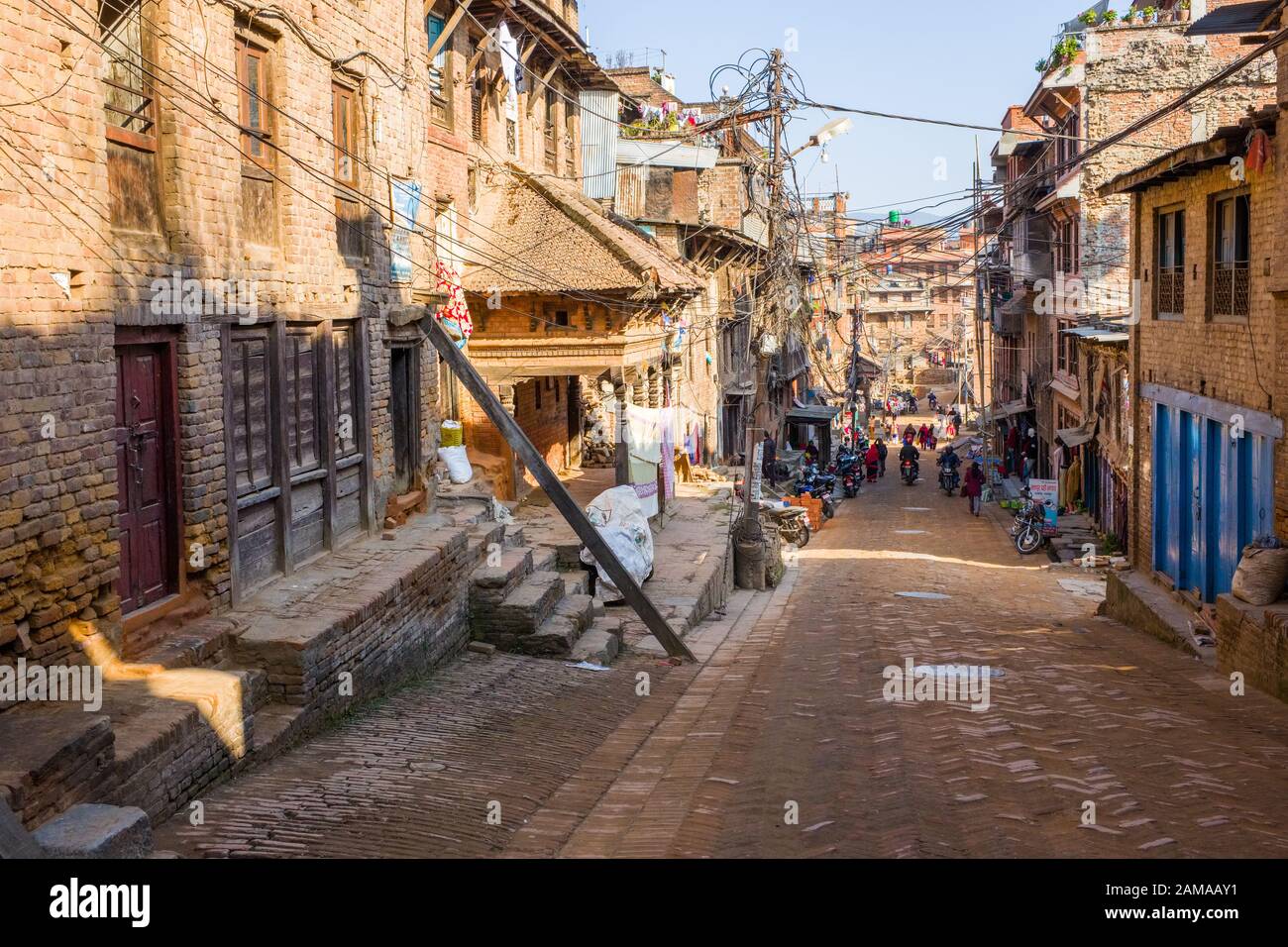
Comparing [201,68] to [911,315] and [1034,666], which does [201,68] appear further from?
[911,315]

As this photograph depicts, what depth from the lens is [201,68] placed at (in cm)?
1003

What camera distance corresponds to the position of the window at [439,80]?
762 inches

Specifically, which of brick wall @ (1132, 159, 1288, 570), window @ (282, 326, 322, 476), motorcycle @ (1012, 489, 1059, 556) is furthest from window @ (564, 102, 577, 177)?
window @ (282, 326, 322, 476)

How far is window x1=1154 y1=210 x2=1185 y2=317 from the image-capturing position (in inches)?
681

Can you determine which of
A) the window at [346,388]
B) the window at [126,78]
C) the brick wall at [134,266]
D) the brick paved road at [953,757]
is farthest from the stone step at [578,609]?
the window at [126,78]

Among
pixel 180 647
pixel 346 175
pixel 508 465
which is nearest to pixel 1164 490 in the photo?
pixel 508 465

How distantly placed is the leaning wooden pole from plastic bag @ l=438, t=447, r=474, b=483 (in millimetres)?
4032

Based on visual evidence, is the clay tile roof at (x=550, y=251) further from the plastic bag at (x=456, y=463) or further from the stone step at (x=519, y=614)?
the stone step at (x=519, y=614)

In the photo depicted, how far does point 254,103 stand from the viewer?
37.2ft

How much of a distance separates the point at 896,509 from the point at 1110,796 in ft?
91.7

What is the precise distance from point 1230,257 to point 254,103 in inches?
452

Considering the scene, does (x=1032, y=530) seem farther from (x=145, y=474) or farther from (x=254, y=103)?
(x=145, y=474)

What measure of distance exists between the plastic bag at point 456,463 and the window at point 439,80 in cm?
528

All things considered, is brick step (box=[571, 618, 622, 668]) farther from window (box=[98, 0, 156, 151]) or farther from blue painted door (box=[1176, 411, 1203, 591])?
blue painted door (box=[1176, 411, 1203, 591])
